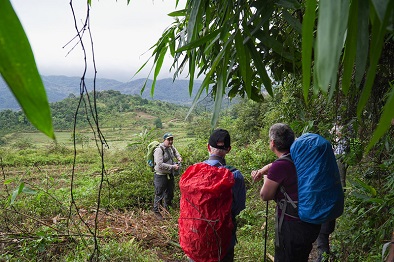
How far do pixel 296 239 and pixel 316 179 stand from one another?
15.6 inches

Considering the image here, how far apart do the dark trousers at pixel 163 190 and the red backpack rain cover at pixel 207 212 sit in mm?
2779

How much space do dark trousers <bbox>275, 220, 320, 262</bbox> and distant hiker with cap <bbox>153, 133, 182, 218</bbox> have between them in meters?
2.68

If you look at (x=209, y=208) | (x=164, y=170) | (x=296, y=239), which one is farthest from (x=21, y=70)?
(x=164, y=170)

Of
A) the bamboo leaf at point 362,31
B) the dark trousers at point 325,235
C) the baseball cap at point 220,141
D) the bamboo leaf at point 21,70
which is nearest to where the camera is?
the bamboo leaf at point 21,70

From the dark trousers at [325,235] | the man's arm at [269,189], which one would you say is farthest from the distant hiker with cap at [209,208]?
the dark trousers at [325,235]

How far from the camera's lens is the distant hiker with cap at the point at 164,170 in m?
4.39

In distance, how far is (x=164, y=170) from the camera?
4.42 m

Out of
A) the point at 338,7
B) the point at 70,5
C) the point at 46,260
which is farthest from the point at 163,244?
the point at 338,7

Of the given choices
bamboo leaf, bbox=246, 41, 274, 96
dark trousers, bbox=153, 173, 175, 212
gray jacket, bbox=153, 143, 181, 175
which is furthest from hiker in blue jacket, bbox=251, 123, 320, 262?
dark trousers, bbox=153, 173, 175, 212

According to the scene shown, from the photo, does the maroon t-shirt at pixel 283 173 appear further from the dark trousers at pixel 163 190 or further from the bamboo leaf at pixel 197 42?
the dark trousers at pixel 163 190

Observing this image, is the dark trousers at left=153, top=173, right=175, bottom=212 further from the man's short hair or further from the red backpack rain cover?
the man's short hair

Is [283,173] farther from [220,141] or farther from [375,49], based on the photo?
[375,49]

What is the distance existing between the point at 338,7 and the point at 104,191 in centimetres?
545

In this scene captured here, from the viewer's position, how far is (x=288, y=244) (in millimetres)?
1814
